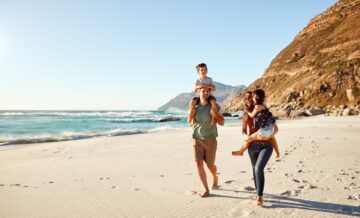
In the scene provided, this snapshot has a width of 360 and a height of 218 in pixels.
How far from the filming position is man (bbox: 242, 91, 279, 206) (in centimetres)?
496

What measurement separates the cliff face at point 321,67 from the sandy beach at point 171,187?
147 feet

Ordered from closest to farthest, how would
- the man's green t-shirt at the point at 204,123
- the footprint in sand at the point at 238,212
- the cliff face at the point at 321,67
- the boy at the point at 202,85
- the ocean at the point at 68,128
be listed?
the footprint in sand at the point at 238,212 < the boy at the point at 202,85 < the man's green t-shirt at the point at 204,123 < the ocean at the point at 68,128 < the cliff face at the point at 321,67

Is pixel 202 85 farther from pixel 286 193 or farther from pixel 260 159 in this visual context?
pixel 286 193

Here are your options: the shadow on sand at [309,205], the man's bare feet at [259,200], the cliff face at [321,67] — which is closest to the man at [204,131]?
the man's bare feet at [259,200]

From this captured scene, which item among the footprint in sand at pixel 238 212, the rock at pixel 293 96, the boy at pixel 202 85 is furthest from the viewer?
the rock at pixel 293 96

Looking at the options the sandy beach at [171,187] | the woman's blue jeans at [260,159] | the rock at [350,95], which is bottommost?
the sandy beach at [171,187]

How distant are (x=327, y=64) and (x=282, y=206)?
66.6m

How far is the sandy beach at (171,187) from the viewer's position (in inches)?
194

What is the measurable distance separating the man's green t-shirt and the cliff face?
47898mm

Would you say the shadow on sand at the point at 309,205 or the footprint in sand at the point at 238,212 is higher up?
the shadow on sand at the point at 309,205

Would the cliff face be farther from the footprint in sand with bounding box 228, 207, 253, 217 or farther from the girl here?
the footprint in sand with bounding box 228, 207, 253, 217

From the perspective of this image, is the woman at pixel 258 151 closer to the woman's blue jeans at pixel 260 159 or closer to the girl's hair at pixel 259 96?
the woman's blue jeans at pixel 260 159

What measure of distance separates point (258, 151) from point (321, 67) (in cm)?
6675

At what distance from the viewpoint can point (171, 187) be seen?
21.2 ft
